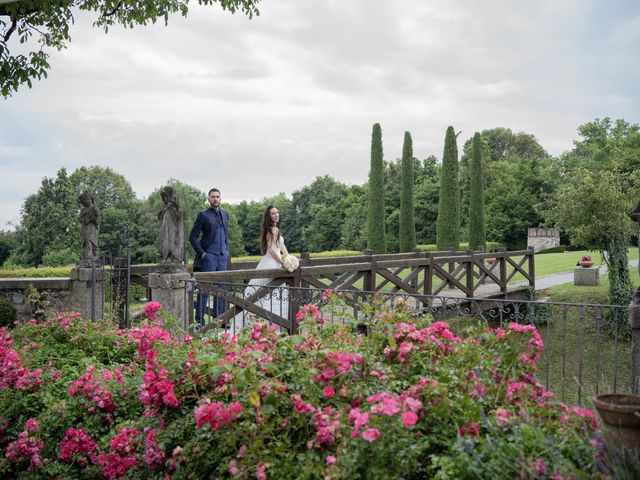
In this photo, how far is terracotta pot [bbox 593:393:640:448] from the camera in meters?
2.12

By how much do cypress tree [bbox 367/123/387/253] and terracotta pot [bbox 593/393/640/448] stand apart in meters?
28.9

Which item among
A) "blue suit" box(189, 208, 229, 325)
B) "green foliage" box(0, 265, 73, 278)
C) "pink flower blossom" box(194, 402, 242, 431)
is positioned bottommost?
"pink flower blossom" box(194, 402, 242, 431)

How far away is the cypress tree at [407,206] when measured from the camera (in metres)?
31.1

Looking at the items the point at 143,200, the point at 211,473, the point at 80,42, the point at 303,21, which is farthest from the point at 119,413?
the point at 143,200

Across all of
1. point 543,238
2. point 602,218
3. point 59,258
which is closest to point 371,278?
point 602,218

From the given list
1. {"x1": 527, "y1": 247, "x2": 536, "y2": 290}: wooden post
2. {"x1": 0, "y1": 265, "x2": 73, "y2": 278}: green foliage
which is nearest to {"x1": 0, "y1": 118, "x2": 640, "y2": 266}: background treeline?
{"x1": 0, "y1": 265, "x2": 73, "y2": 278}: green foliage

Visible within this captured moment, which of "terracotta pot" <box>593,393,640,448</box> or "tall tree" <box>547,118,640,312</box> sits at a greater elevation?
"tall tree" <box>547,118,640,312</box>

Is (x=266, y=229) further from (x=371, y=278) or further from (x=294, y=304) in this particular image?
(x=371, y=278)

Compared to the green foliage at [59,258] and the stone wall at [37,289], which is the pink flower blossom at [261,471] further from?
the green foliage at [59,258]

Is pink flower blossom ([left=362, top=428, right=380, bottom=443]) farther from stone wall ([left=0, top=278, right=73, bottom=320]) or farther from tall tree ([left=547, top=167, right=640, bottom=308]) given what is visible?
tall tree ([left=547, top=167, right=640, bottom=308])

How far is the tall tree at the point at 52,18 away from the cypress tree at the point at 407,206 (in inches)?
836

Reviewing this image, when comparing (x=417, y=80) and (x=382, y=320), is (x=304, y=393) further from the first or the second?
(x=417, y=80)

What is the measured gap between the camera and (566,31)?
24.6ft

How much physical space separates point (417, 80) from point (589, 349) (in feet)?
34.6
